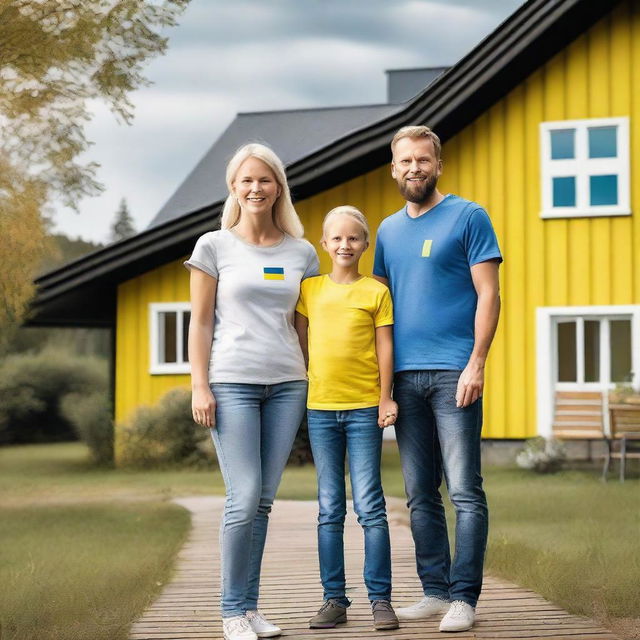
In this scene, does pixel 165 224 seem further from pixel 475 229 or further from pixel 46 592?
pixel 475 229

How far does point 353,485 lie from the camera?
4672 millimetres

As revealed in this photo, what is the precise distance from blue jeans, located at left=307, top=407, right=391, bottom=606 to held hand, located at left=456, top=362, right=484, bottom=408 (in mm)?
352

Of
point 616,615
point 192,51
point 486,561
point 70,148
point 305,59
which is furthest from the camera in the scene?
point 192,51

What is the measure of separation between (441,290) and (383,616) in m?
1.36

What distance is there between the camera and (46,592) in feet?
20.2

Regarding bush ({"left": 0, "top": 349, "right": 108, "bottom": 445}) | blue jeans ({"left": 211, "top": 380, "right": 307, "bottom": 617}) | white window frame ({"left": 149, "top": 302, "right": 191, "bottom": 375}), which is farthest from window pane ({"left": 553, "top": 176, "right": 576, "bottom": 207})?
bush ({"left": 0, "top": 349, "right": 108, "bottom": 445})

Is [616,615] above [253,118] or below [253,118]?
below

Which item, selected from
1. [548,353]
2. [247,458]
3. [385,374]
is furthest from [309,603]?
[548,353]

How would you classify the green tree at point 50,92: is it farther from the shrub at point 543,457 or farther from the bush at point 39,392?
the bush at point 39,392

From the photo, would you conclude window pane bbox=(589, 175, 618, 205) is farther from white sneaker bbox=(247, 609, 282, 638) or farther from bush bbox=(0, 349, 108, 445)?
bush bbox=(0, 349, 108, 445)

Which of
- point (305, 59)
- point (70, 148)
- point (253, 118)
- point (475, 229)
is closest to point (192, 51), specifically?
point (305, 59)

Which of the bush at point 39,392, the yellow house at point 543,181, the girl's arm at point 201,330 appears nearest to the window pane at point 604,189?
the yellow house at point 543,181

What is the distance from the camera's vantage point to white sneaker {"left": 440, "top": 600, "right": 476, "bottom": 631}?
15.1ft

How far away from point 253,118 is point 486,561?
50.5ft
